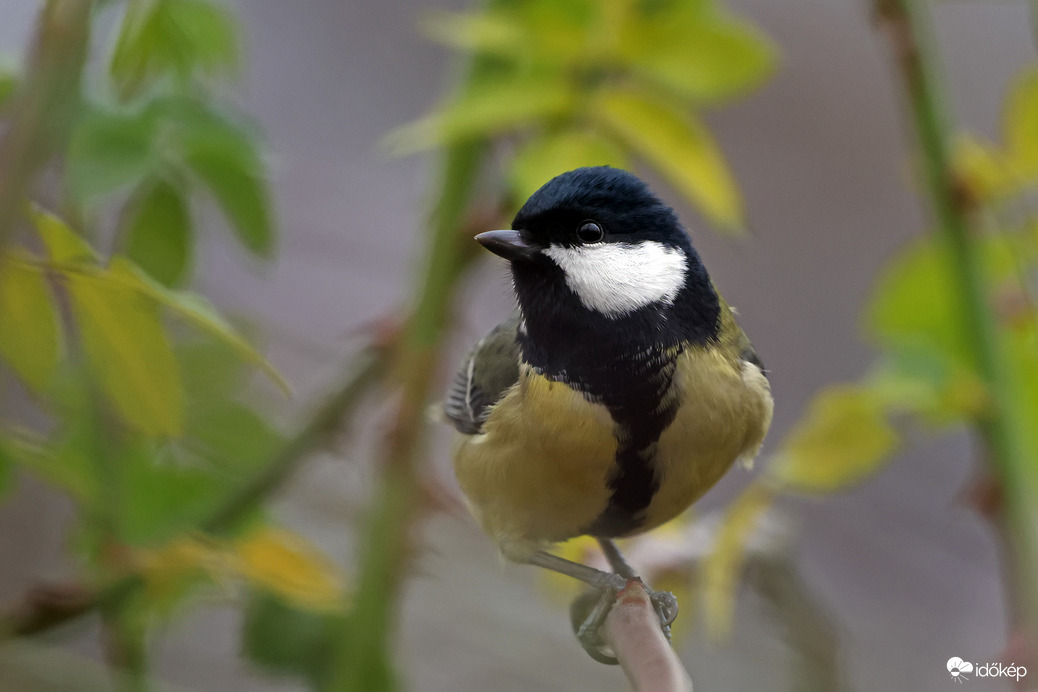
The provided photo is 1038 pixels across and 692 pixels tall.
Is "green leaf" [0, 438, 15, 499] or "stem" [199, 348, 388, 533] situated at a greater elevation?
"green leaf" [0, 438, 15, 499]

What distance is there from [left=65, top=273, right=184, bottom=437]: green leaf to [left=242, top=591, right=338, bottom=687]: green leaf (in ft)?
1.11

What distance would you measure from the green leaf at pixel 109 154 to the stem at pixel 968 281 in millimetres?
471

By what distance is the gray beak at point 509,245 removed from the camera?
0.55 meters

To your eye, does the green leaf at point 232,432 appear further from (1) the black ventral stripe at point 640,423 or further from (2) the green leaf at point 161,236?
(1) the black ventral stripe at point 640,423

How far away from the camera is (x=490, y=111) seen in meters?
0.65

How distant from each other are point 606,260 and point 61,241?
0.29 meters

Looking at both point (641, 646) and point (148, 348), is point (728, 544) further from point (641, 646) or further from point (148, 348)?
point (148, 348)

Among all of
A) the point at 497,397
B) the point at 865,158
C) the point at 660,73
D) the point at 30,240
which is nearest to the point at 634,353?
the point at 497,397

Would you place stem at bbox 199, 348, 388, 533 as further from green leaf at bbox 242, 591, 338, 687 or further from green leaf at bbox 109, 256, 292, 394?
green leaf at bbox 109, 256, 292, 394

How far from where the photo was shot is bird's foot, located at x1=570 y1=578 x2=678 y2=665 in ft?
1.97

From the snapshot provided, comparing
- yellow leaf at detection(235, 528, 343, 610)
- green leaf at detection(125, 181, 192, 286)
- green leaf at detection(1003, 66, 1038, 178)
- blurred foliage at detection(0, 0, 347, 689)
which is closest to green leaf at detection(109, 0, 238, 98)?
blurred foliage at detection(0, 0, 347, 689)

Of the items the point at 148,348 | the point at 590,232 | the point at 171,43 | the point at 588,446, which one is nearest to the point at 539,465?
the point at 588,446


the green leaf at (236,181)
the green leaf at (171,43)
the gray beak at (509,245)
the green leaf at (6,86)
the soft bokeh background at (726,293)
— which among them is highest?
the green leaf at (171,43)

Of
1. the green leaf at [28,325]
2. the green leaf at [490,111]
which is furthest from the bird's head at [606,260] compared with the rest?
the green leaf at [28,325]
